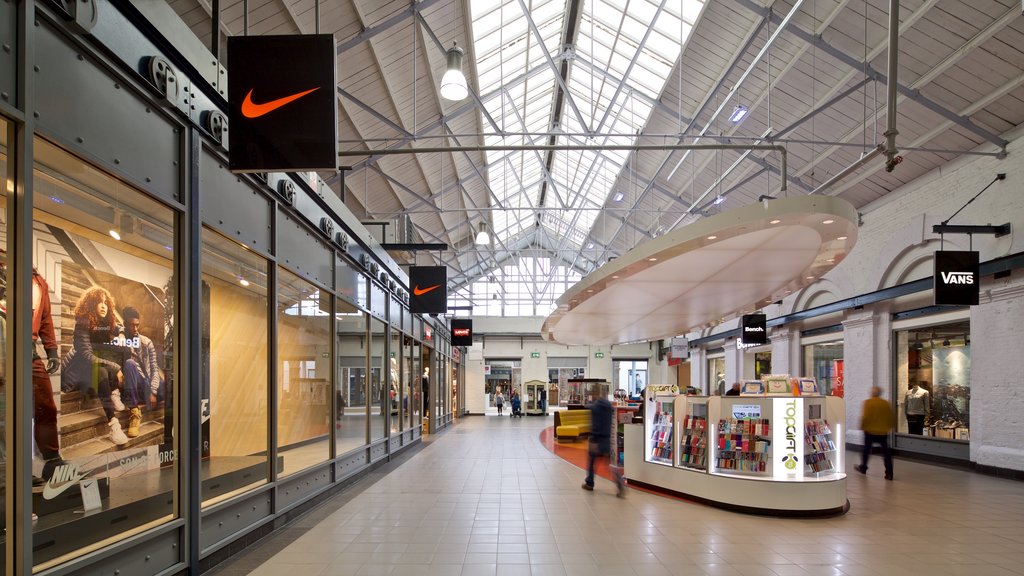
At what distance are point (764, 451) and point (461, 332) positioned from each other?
15.2 metres

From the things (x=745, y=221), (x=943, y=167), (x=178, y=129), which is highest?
(x=943, y=167)

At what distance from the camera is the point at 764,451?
7559 mm

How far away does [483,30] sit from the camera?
45.6 feet

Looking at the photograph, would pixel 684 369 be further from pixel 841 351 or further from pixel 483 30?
pixel 483 30

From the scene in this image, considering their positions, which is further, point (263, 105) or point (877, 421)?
point (877, 421)

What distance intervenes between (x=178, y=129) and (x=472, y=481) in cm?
699

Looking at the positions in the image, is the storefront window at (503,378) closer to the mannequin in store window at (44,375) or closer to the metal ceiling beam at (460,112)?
the metal ceiling beam at (460,112)

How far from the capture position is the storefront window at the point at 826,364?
54.2ft

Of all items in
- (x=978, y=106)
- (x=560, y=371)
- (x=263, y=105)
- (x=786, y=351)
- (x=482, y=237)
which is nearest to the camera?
(x=263, y=105)

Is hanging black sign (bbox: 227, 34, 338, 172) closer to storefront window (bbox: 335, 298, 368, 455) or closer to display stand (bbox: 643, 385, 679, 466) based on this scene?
storefront window (bbox: 335, 298, 368, 455)

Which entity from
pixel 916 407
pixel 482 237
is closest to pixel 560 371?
pixel 482 237

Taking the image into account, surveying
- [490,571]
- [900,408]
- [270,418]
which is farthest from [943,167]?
[270,418]

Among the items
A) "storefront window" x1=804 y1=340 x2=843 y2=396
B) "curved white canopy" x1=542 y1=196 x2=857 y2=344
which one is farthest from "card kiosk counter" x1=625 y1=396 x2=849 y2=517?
"storefront window" x1=804 y1=340 x2=843 y2=396

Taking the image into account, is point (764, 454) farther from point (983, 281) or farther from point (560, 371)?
point (560, 371)
